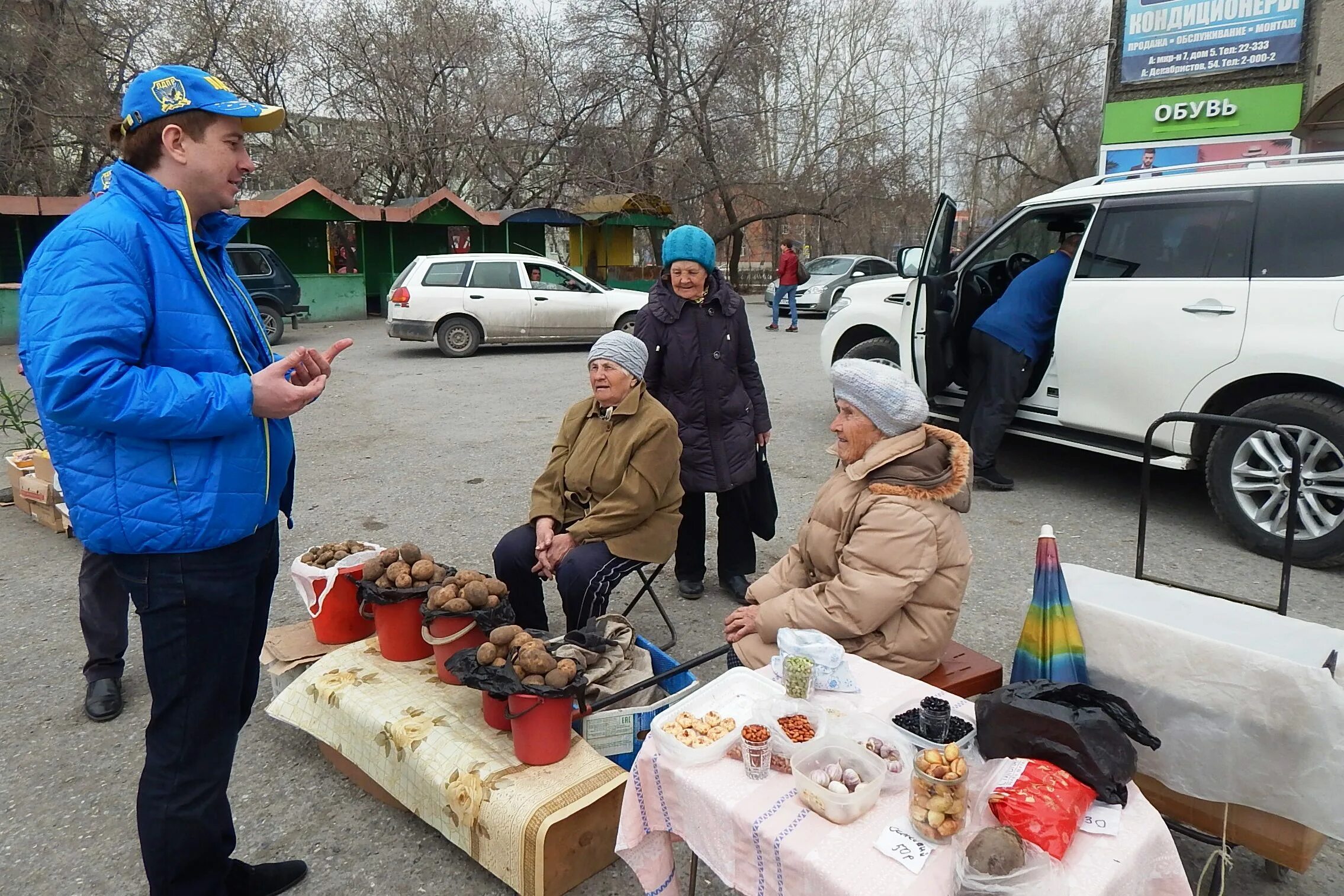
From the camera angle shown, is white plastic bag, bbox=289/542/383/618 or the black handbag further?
the black handbag

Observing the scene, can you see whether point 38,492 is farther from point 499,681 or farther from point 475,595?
point 499,681

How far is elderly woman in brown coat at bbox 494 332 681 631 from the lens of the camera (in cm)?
346

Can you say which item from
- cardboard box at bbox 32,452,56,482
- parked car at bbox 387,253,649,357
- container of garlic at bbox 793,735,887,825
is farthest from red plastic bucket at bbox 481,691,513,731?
parked car at bbox 387,253,649,357

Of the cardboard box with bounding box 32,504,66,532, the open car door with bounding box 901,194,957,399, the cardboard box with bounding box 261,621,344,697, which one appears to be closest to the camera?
the cardboard box with bounding box 261,621,344,697

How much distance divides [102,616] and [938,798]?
3.16 metres

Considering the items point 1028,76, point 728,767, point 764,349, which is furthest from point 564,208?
point 728,767

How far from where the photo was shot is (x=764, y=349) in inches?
560

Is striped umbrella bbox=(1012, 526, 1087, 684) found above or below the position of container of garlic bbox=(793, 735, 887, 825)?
above

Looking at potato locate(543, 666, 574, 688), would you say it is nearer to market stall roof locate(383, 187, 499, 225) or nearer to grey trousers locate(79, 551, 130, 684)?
grey trousers locate(79, 551, 130, 684)

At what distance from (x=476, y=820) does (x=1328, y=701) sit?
2.14 meters

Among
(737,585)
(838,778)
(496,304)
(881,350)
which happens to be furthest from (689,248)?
(496,304)

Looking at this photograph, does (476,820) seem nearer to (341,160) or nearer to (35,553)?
(35,553)

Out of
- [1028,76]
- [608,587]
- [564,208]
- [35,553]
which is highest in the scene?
[1028,76]

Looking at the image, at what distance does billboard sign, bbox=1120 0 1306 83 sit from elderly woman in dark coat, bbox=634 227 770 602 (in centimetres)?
1684
